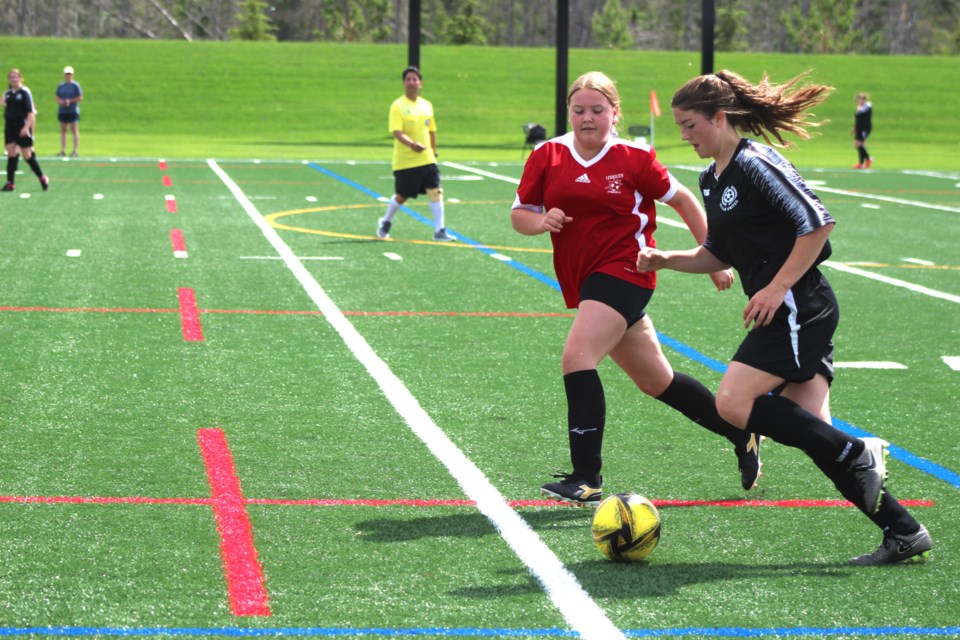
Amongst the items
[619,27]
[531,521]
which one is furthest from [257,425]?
[619,27]

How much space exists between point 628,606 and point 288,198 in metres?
18.6

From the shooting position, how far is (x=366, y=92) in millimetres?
58312

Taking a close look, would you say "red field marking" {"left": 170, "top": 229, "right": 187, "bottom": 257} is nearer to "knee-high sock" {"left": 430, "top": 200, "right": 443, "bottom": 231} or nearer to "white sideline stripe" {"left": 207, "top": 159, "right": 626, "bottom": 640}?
"knee-high sock" {"left": 430, "top": 200, "right": 443, "bottom": 231}

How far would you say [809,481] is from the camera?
6.35 metres

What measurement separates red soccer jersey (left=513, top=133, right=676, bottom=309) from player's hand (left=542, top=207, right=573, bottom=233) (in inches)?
7.3

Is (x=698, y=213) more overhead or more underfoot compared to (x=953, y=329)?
more overhead

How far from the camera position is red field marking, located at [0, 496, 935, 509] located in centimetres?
574

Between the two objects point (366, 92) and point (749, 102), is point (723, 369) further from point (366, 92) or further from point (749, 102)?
point (366, 92)

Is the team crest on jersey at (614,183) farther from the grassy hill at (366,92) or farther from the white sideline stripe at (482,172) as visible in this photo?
the grassy hill at (366,92)

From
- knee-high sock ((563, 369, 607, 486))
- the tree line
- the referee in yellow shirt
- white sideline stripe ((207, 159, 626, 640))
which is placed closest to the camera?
white sideline stripe ((207, 159, 626, 640))

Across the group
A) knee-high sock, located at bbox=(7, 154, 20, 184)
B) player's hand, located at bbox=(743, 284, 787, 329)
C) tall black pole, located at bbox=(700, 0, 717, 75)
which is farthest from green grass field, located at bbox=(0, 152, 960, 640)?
tall black pole, located at bbox=(700, 0, 717, 75)

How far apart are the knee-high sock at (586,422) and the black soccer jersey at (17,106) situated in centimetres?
2025

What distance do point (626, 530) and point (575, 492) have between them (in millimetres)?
807

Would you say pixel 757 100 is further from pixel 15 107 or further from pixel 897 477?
pixel 15 107
